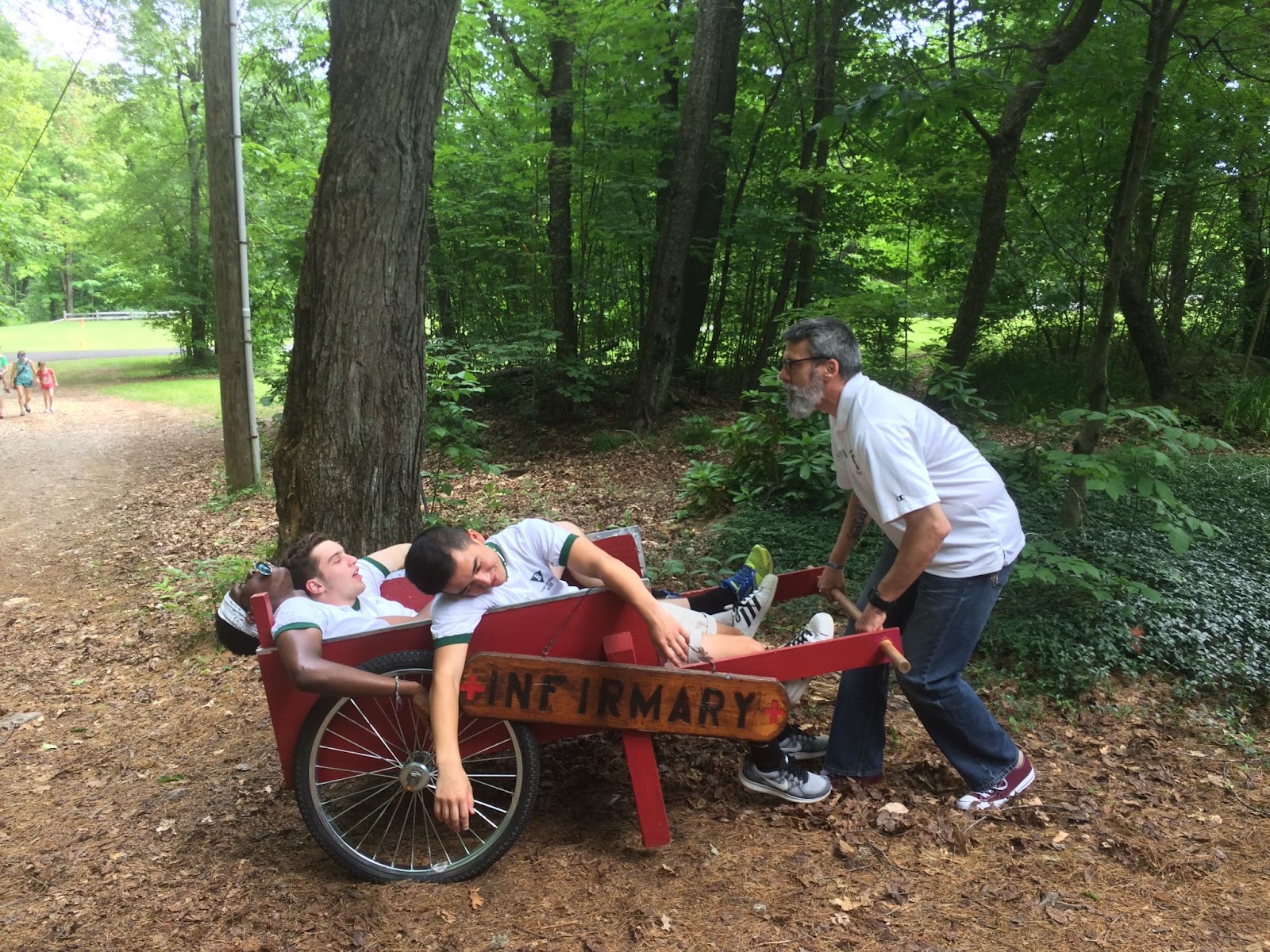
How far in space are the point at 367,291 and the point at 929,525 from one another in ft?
10.1

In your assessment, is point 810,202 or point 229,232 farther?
point 810,202

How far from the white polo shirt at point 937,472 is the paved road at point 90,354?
35.8 metres

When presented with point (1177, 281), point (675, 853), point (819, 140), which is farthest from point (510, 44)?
point (675, 853)

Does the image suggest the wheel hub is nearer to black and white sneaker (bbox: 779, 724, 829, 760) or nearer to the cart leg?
the cart leg

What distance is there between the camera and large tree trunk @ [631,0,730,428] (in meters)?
9.32

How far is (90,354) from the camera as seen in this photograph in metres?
35.2

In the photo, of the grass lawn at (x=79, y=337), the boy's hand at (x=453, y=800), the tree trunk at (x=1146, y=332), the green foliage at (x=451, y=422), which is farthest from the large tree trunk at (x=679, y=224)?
the grass lawn at (x=79, y=337)

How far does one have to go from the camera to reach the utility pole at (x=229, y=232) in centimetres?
830

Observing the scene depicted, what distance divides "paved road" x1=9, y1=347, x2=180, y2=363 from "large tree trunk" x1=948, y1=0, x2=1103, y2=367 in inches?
1324

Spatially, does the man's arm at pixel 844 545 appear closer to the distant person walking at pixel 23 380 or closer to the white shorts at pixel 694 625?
the white shorts at pixel 694 625

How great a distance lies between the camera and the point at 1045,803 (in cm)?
299

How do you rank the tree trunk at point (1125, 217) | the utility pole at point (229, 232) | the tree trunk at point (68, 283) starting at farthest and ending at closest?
the tree trunk at point (68, 283) → the utility pole at point (229, 232) → the tree trunk at point (1125, 217)

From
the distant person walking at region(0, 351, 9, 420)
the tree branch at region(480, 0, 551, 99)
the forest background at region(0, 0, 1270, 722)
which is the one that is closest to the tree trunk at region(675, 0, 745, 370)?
the forest background at region(0, 0, 1270, 722)

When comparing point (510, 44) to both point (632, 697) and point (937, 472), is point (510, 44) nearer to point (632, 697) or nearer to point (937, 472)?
point (937, 472)
